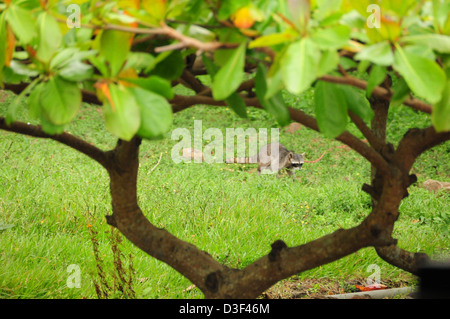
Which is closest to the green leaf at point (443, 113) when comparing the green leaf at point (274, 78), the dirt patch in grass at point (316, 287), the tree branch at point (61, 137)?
the green leaf at point (274, 78)

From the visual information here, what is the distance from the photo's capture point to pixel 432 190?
511 cm

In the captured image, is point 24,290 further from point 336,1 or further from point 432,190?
point 432,190

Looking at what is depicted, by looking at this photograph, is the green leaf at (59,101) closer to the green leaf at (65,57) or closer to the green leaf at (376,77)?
the green leaf at (65,57)

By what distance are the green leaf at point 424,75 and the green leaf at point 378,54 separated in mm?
25

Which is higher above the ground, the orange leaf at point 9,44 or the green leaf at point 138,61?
the orange leaf at point 9,44

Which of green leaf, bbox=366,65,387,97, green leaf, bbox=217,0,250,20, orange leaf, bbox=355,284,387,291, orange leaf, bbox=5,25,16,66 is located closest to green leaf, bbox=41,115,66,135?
orange leaf, bbox=5,25,16,66

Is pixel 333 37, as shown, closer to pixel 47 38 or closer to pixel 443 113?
pixel 443 113

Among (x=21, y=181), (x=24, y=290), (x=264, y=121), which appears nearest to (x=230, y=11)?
(x=24, y=290)

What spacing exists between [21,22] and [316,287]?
7.65ft

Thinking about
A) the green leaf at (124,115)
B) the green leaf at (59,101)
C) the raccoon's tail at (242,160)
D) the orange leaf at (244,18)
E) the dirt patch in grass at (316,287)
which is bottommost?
the dirt patch in grass at (316,287)

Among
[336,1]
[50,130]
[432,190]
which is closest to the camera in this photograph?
[336,1]

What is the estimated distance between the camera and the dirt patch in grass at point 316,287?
267 cm
